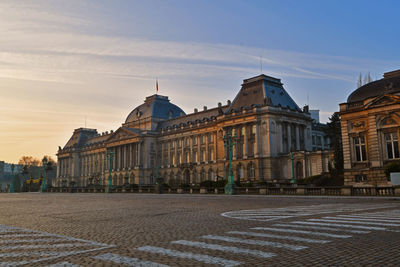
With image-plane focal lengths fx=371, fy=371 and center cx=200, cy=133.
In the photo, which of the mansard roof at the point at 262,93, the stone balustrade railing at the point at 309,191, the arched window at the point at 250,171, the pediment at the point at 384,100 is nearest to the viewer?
the stone balustrade railing at the point at 309,191

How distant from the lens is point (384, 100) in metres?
37.5

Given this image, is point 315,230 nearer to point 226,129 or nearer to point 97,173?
point 226,129

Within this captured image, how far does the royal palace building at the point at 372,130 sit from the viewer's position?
37250 millimetres

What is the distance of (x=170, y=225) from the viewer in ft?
39.2

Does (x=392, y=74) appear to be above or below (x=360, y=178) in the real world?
above

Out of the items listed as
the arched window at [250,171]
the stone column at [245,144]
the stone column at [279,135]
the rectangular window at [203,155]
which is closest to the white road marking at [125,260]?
the arched window at [250,171]

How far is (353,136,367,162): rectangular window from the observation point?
39.5 m

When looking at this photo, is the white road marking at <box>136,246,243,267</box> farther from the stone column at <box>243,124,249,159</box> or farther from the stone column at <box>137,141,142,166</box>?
the stone column at <box>137,141,142,166</box>

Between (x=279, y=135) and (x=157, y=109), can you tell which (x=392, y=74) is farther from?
(x=157, y=109)

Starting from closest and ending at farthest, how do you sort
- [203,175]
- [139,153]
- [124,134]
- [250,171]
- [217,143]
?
[250,171] → [217,143] → [203,175] → [139,153] → [124,134]

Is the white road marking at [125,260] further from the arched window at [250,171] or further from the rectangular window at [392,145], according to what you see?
the arched window at [250,171]

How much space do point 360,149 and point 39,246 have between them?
37618 millimetres

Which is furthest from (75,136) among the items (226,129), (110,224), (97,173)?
(110,224)

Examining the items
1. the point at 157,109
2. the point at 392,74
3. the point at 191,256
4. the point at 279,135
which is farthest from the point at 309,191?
the point at 157,109
